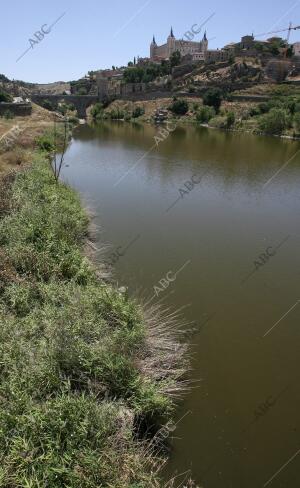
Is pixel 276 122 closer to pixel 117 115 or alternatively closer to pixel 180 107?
pixel 180 107

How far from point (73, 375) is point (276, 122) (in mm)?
53793

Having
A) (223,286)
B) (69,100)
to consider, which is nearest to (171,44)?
(69,100)

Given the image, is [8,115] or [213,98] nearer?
[8,115]

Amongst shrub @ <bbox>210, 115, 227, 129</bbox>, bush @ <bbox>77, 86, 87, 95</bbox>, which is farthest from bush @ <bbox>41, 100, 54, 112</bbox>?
shrub @ <bbox>210, 115, 227, 129</bbox>

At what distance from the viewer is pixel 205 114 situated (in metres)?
66.0

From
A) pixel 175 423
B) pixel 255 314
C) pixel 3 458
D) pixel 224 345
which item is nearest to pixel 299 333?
pixel 255 314

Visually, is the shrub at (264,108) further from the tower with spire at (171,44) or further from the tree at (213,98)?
the tower with spire at (171,44)

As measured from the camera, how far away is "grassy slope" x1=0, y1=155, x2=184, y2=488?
17.4 feet

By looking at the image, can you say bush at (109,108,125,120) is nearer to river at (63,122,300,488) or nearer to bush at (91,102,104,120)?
bush at (91,102,104,120)

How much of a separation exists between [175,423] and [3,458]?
3.38 meters

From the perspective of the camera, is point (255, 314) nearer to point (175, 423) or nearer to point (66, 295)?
point (175, 423)

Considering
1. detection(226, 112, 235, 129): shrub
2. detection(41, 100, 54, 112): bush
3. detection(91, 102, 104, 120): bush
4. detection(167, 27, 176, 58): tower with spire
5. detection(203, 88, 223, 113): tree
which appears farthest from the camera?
detection(167, 27, 176, 58): tower with spire

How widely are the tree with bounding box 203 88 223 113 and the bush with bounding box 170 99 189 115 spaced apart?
3.93 metres

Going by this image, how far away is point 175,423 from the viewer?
285 inches
